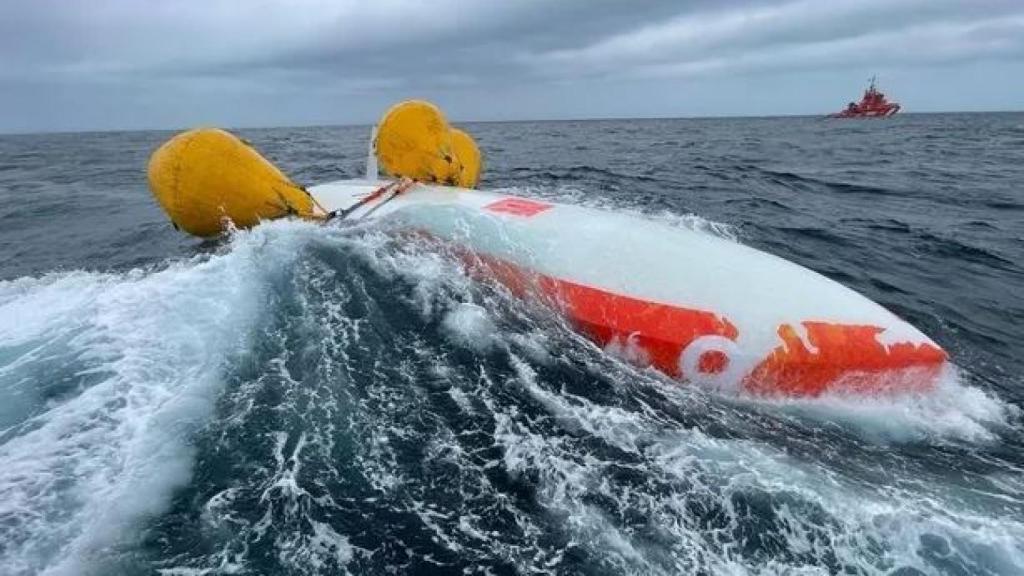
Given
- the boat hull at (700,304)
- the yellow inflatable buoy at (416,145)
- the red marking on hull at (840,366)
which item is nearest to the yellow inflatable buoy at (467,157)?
the yellow inflatable buoy at (416,145)

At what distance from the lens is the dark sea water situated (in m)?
3.36

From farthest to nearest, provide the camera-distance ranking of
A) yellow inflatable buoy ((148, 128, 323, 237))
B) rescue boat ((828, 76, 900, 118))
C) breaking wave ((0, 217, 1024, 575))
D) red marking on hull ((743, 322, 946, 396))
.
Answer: rescue boat ((828, 76, 900, 118)) < yellow inflatable buoy ((148, 128, 323, 237)) < red marking on hull ((743, 322, 946, 396)) < breaking wave ((0, 217, 1024, 575))

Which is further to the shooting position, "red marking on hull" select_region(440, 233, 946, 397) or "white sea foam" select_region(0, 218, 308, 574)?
"red marking on hull" select_region(440, 233, 946, 397)

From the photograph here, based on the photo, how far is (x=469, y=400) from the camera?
468cm

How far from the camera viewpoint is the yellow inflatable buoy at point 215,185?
25.5 ft

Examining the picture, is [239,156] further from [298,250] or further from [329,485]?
[329,485]

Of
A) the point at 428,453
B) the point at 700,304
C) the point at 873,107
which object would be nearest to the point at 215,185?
the point at 428,453

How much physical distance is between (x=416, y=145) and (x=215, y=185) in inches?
106

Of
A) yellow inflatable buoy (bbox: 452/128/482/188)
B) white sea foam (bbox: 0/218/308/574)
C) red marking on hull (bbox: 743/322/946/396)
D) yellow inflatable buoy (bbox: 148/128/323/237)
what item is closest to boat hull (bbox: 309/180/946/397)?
red marking on hull (bbox: 743/322/946/396)

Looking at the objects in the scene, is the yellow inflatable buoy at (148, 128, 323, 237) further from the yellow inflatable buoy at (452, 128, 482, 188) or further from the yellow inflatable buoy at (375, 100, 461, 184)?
the yellow inflatable buoy at (452, 128, 482, 188)

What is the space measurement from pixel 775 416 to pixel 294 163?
21.3 metres

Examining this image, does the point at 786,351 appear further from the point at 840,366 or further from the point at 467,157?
the point at 467,157

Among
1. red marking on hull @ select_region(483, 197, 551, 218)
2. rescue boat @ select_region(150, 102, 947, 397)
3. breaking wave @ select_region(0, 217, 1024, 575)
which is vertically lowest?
breaking wave @ select_region(0, 217, 1024, 575)

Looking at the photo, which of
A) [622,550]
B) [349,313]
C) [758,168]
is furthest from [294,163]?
[622,550]
